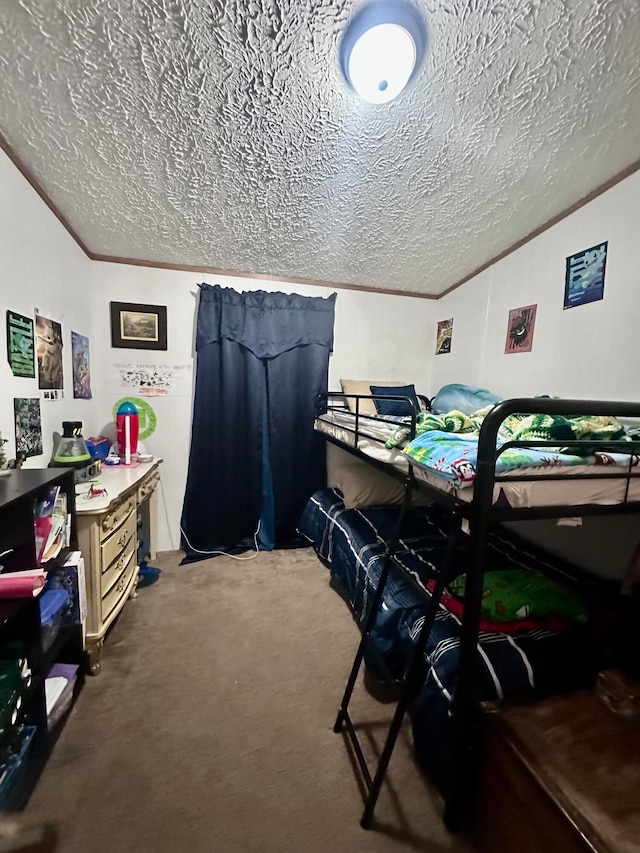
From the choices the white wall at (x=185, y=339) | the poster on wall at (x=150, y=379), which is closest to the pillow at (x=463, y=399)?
the white wall at (x=185, y=339)

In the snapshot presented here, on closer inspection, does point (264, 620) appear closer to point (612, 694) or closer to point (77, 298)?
point (612, 694)

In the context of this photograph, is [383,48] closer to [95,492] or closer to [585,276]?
[585,276]

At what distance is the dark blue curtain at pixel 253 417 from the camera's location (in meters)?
2.70

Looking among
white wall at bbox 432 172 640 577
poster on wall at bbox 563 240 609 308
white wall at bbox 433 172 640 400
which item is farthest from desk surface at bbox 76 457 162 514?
poster on wall at bbox 563 240 609 308

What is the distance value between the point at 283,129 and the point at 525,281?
5.53 ft

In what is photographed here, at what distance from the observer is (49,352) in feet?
6.06

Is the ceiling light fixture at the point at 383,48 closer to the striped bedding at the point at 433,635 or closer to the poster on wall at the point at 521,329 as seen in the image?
the poster on wall at the point at 521,329

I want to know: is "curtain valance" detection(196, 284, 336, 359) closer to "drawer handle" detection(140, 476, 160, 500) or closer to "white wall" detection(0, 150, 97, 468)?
"white wall" detection(0, 150, 97, 468)

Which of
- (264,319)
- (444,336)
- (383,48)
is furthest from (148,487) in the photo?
(444,336)

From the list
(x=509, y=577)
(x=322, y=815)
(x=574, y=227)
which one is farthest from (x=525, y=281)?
(x=322, y=815)

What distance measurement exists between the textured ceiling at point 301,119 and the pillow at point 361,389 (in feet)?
3.55

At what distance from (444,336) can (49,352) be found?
9.17 feet

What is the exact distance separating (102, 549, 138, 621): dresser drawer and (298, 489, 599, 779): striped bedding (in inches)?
47.9

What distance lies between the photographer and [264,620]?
2.02 metres
